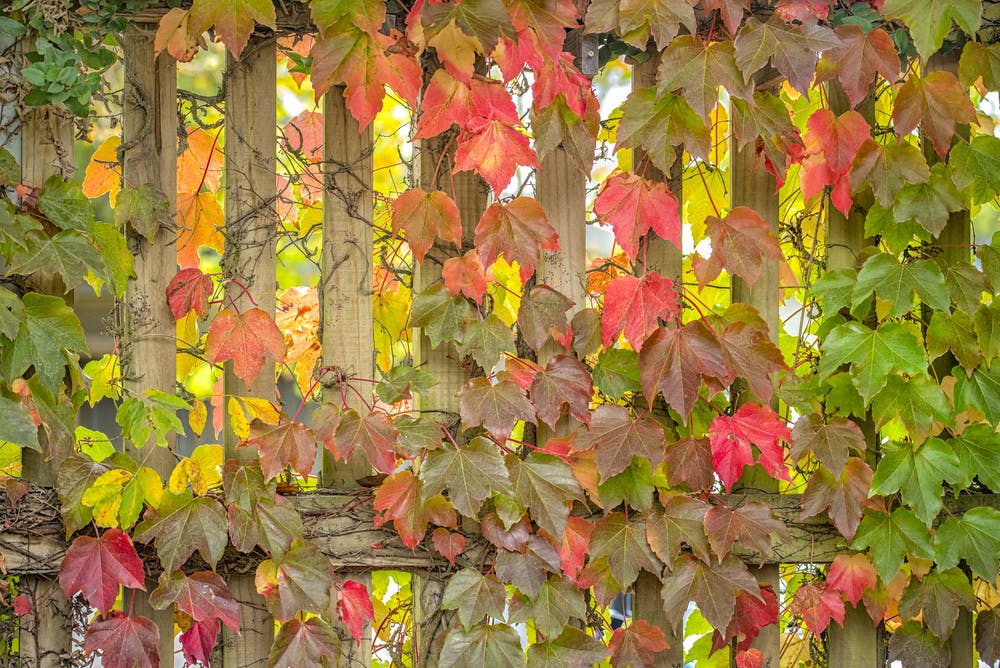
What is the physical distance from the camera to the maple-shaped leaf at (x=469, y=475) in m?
1.69

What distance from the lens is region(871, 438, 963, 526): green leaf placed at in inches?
70.8

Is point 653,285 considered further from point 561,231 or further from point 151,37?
point 151,37

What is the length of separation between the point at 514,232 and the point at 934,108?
32.3 inches

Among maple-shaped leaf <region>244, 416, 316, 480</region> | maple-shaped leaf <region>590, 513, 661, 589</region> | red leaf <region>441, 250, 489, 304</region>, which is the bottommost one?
maple-shaped leaf <region>590, 513, 661, 589</region>

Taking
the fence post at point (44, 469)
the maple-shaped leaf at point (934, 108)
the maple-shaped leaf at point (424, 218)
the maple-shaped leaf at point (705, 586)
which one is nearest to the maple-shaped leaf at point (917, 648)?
the maple-shaped leaf at point (705, 586)

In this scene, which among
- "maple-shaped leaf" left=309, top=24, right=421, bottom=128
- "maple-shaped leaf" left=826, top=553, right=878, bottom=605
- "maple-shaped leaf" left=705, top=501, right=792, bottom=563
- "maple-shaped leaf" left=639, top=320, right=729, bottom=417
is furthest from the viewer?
"maple-shaped leaf" left=826, top=553, right=878, bottom=605

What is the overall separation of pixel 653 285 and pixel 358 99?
62cm

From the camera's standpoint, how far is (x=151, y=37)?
5.93ft

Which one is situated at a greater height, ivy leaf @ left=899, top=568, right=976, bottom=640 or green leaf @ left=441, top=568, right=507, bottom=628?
green leaf @ left=441, top=568, right=507, bottom=628

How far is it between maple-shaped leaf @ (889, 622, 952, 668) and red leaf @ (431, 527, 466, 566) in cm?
94

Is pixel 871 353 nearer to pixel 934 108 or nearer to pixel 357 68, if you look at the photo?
pixel 934 108

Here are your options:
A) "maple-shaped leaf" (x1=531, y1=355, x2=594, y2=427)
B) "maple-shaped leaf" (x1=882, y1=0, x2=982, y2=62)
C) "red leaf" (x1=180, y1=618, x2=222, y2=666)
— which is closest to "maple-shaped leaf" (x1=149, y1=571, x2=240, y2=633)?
"red leaf" (x1=180, y1=618, x2=222, y2=666)

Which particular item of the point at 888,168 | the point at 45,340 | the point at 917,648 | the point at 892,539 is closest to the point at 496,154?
the point at 888,168

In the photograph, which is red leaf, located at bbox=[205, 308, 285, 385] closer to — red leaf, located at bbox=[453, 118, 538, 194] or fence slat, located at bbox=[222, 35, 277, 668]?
fence slat, located at bbox=[222, 35, 277, 668]
